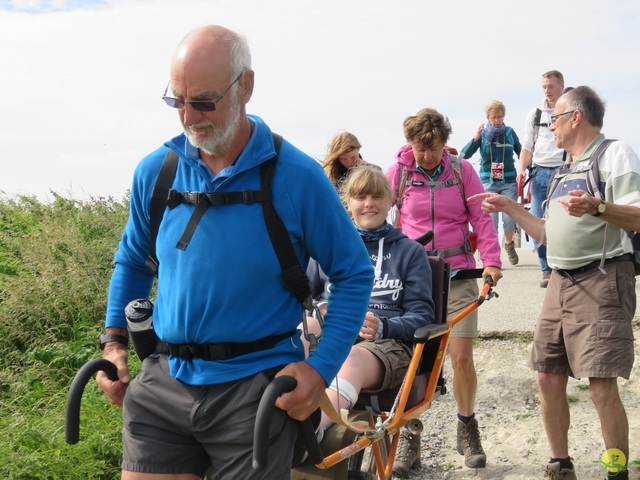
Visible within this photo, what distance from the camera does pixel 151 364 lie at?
2830mm

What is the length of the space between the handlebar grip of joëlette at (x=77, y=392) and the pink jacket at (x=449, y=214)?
3078 millimetres

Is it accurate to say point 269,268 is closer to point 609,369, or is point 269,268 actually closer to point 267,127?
point 267,127

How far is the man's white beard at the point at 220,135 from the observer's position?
2656 millimetres

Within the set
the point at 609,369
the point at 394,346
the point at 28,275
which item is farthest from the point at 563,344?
the point at 28,275

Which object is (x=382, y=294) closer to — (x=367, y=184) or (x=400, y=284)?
(x=400, y=284)

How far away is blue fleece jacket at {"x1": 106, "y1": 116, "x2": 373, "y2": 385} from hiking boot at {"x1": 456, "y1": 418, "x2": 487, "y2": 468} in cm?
303

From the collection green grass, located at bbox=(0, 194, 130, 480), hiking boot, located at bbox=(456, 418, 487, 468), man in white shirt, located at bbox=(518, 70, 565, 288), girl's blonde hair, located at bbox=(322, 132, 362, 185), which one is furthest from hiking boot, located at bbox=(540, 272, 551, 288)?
green grass, located at bbox=(0, 194, 130, 480)

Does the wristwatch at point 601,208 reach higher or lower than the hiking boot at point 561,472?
higher

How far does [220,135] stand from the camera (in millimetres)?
2658

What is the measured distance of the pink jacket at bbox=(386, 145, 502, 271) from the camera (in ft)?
18.1

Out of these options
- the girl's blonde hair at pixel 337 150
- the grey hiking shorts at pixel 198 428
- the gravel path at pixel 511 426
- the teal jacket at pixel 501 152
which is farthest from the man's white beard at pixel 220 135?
the teal jacket at pixel 501 152

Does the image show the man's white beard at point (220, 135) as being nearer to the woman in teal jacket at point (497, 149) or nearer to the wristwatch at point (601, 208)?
the wristwatch at point (601, 208)

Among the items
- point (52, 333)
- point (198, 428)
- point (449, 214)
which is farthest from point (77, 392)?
point (52, 333)

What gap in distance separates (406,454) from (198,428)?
3.01 metres
